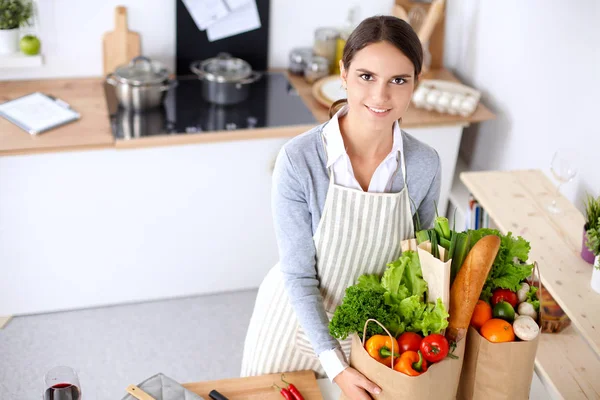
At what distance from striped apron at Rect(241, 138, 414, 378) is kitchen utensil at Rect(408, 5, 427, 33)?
1931mm

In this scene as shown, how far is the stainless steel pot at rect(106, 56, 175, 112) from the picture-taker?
3018mm

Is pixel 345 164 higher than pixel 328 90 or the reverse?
higher

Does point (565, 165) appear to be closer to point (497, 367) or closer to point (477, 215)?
point (477, 215)

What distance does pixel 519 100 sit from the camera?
3059mm

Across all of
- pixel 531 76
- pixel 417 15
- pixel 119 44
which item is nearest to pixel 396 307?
pixel 531 76

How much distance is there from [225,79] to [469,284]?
203 centimetres

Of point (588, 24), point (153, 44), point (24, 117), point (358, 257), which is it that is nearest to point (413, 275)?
point (358, 257)

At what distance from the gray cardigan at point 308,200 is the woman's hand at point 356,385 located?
13 centimetres

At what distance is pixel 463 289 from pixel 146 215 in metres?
1.92

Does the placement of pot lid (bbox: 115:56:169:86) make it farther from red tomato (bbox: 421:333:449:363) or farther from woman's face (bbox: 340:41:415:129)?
red tomato (bbox: 421:333:449:363)

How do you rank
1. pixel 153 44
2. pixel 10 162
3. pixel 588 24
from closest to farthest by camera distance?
pixel 588 24 < pixel 10 162 < pixel 153 44

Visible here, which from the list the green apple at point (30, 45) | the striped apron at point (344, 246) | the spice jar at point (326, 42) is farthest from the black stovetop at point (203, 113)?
the striped apron at point (344, 246)

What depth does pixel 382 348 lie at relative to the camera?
4.52 feet

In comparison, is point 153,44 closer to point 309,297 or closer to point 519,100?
point 519,100
